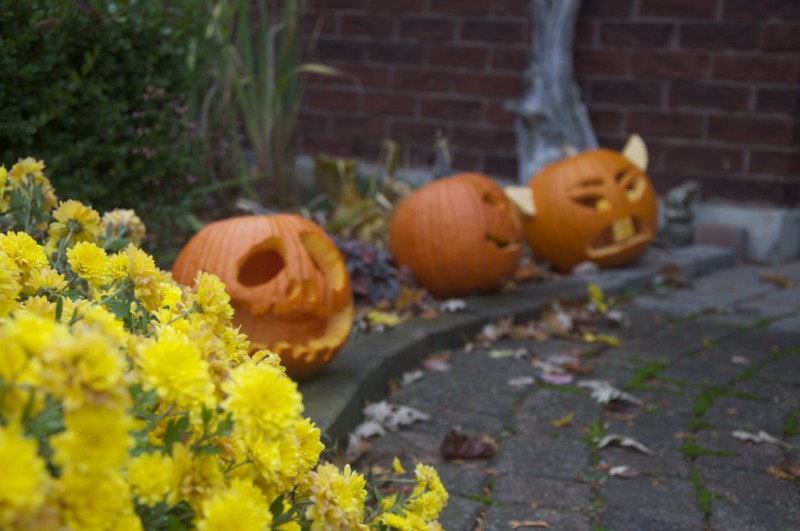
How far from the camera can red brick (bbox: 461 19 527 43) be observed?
5.93 m

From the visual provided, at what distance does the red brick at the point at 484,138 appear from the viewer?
6.06m

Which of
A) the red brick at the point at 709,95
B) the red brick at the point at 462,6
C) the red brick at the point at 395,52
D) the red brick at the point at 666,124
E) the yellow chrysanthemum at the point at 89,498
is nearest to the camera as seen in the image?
the yellow chrysanthemum at the point at 89,498

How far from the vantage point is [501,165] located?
6090 mm

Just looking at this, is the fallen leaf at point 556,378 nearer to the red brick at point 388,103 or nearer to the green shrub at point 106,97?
the green shrub at point 106,97

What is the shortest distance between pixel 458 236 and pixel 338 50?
10.4 ft

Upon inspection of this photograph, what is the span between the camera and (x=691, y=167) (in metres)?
5.53

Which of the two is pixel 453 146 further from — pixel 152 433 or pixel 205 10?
pixel 152 433

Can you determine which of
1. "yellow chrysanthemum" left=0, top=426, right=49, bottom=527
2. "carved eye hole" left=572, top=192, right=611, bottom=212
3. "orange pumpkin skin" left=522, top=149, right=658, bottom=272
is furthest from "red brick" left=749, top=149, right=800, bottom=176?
"yellow chrysanthemum" left=0, top=426, right=49, bottom=527

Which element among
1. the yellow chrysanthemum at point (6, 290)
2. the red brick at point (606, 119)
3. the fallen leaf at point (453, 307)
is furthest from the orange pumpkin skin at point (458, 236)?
the yellow chrysanthemum at point (6, 290)

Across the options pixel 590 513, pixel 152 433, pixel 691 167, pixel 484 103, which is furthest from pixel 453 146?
pixel 152 433

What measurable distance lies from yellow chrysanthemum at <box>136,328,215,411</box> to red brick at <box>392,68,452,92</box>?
540 centimetres

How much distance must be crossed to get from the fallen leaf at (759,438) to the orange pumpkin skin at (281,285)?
1.19 metres

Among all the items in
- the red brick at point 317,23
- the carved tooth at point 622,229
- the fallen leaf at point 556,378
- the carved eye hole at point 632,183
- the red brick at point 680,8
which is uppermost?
the red brick at point 680,8

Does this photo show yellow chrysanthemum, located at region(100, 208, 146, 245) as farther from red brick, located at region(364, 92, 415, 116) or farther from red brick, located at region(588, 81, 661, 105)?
red brick, located at region(364, 92, 415, 116)
